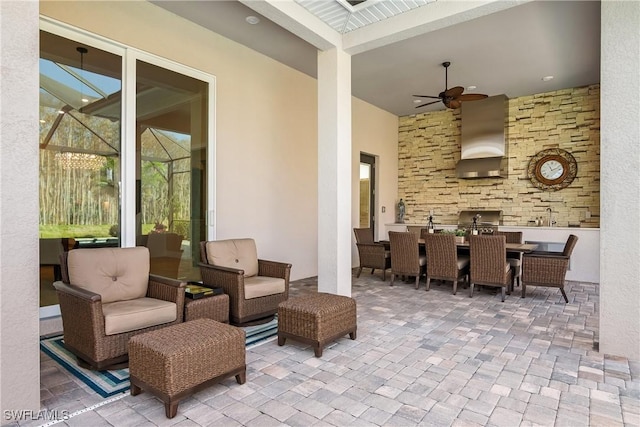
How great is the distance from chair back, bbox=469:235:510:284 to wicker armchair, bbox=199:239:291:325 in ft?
8.54

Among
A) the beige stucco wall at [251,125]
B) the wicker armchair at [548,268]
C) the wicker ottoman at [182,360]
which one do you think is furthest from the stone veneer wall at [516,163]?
the wicker ottoman at [182,360]

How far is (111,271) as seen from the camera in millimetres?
2992

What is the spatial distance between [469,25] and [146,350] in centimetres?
472

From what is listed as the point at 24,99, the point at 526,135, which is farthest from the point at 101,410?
the point at 526,135

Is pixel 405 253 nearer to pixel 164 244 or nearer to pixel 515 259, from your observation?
pixel 515 259

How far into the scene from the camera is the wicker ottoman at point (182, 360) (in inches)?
78.8

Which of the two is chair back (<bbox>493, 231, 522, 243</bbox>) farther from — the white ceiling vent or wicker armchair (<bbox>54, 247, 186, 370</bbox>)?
wicker armchair (<bbox>54, 247, 186, 370</bbox>)

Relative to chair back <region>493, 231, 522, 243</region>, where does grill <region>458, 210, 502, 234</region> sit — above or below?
Answer: above

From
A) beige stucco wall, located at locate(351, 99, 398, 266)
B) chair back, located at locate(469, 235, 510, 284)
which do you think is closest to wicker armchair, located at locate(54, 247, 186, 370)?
chair back, located at locate(469, 235, 510, 284)

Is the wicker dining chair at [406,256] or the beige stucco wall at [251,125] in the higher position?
the beige stucco wall at [251,125]

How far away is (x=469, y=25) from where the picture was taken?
14.1ft

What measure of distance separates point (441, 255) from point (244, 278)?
9.56ft

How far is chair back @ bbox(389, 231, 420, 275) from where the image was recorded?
5445 mm

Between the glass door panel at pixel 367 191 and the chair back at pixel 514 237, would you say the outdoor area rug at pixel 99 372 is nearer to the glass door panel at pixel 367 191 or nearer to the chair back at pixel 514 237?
the chair back at pixel 514 237
